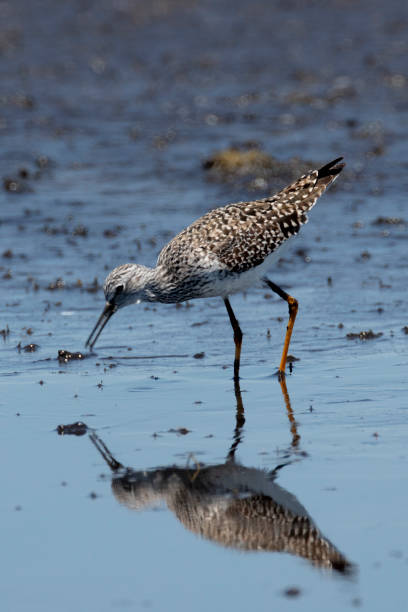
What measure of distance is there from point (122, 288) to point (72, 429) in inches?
74.7

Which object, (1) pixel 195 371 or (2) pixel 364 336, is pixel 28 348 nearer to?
(1) pixel 195 371

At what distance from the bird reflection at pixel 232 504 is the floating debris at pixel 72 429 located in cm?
49

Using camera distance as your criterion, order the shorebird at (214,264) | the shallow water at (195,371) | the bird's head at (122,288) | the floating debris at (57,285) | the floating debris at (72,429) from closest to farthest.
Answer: the shallow water at (195,371)
the floating debris at (72,429)
the bird's head at (122,288)
the shorebird at (214,264)
the floating debris at (57,285)

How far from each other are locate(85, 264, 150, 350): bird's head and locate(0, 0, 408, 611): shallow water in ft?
2.06

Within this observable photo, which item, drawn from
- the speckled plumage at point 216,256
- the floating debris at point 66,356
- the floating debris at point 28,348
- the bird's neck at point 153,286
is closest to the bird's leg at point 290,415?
the speckled plumage at point 216,256

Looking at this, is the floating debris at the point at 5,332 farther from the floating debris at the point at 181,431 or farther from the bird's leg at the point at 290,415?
the floating debris at the point at 181,431

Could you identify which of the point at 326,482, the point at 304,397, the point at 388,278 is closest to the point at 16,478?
the point at 326,482

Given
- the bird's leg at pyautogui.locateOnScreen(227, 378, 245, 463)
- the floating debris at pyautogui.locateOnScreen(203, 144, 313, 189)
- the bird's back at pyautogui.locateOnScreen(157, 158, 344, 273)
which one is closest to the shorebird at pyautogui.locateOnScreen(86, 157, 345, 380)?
the bird's back at pyautogui.locateOnScreen(157, 158, 344, 273)

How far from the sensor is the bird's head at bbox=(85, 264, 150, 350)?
1026 centimetres

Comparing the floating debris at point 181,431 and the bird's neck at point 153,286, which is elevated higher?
the bird's neck at point 153,286

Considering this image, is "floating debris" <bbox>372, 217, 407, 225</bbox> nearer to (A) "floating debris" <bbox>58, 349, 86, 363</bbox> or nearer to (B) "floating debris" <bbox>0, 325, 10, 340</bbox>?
(B) "floating debris" <bbox>0, 325, 10, 340</bbox>

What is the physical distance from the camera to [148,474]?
25.8 feet

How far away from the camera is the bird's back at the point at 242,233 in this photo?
10.5 metres

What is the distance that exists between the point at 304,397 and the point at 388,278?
4638mm
